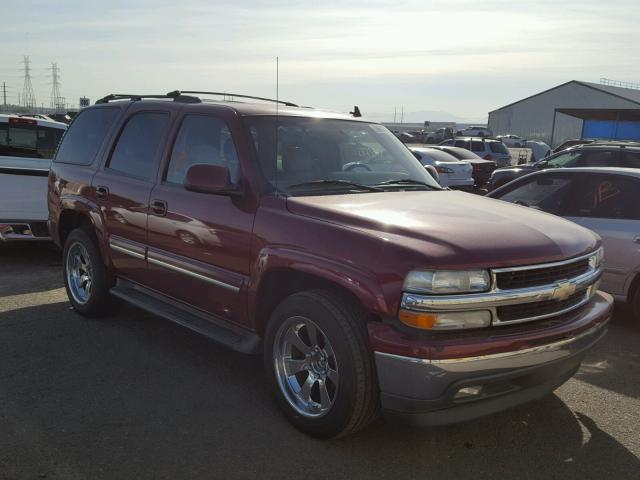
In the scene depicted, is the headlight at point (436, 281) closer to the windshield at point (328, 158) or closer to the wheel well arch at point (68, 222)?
the windshield at point (328, 158)

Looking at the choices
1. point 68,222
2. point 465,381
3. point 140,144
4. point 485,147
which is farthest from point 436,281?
point 485,147

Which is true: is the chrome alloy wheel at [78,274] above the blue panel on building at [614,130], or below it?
below

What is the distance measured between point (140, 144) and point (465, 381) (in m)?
3.36

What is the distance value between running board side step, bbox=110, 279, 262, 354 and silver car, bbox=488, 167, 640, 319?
3.63 metres

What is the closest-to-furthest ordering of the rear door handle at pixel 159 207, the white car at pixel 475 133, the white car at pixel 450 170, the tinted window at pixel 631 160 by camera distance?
the rear door handle at pixel 159 207 → the tinted window at pixel 631 160 → the white car at pixel 450 170 → the white car at pixel 475 133

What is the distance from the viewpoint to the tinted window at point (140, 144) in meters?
4.90

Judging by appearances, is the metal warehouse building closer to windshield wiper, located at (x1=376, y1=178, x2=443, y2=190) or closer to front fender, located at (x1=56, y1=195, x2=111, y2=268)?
windshield wiper, located at (x1=376, y1=178, x2=443, y2=190)

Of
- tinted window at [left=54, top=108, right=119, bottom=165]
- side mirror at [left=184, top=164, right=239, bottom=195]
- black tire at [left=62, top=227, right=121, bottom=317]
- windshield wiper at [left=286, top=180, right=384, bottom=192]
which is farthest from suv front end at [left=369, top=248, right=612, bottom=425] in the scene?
tinted window at [left=54, top=108, right=119, bottom=165]

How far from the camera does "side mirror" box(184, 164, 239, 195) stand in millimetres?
3869

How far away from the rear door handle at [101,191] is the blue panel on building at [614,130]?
42499 millimetres

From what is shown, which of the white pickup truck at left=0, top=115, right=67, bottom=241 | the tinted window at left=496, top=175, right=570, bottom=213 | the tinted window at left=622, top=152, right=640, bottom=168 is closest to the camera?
the tinted window at left=496, top=175, right=570, bottom=213

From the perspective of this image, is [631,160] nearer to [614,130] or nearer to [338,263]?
[338,263]

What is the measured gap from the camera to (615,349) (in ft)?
17.3

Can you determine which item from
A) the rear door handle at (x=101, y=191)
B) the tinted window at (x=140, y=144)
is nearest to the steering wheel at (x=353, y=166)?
the tinted window at (x=140, y=144)
